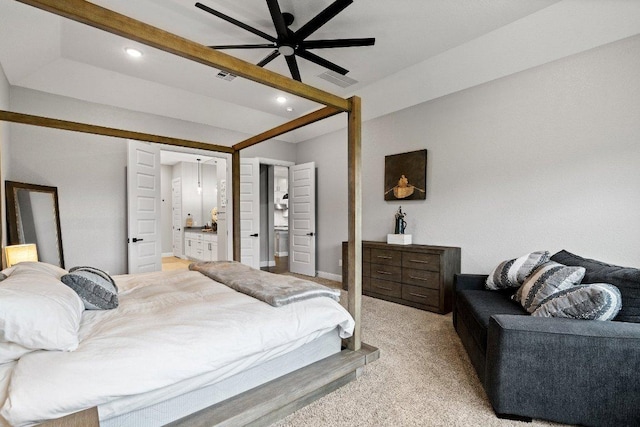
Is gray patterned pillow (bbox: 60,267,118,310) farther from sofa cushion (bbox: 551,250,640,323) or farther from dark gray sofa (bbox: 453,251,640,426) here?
sofa cushion (bbox: 551,250,640,323)

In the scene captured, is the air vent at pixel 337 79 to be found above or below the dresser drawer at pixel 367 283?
above

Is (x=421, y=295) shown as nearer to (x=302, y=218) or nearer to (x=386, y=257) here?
(x=386, y=257)

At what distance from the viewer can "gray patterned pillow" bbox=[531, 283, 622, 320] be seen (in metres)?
1.76

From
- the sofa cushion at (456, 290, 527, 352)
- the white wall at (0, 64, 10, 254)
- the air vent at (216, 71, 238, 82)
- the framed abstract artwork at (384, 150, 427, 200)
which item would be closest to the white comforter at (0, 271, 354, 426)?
the sofa cushion at (456, 290, 527, 352)

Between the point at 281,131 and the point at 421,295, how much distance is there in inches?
104

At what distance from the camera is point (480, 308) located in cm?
239

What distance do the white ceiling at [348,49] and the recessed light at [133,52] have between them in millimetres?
75

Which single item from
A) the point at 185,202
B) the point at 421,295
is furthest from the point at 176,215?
the point at 421,295

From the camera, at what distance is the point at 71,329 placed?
136 centimetres

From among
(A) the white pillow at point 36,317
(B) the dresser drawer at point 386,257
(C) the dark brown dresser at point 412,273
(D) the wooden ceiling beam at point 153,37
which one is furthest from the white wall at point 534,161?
(A) the white pillow at point 36,317

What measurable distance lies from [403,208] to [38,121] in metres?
4.19

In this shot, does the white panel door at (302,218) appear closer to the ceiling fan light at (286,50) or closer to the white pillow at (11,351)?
the ceiling fan light at (286,50)

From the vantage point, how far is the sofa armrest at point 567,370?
5.20 feet

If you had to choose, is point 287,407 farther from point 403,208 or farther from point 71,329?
point 403,208
